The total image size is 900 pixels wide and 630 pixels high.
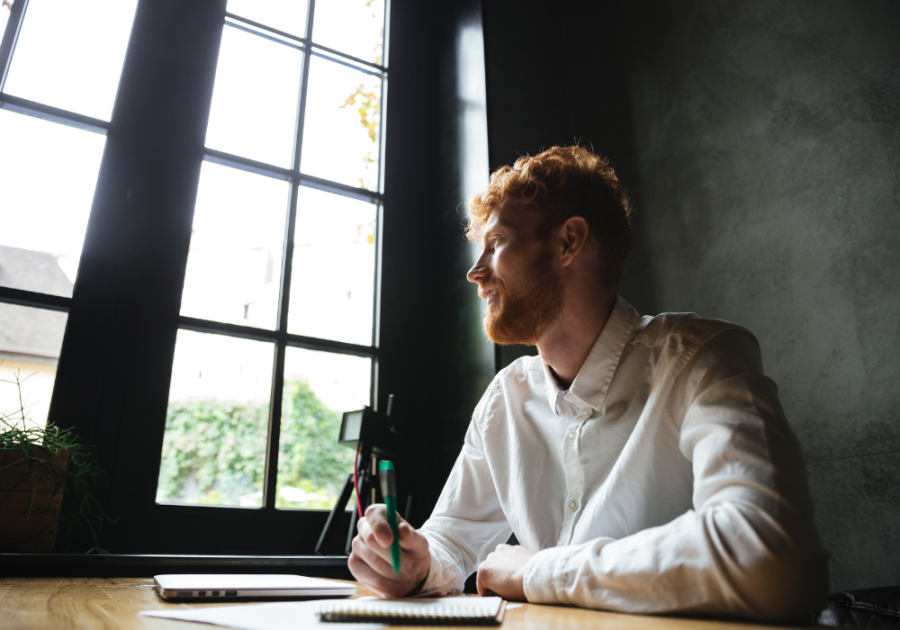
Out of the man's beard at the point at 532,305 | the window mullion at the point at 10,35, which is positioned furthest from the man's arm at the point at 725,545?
the window mullion at the point at 10,35

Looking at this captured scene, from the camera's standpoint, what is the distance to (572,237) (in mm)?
1349

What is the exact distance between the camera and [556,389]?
1.24 meters

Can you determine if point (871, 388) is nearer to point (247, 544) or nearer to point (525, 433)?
point (525, 433)

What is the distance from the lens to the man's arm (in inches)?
26.5

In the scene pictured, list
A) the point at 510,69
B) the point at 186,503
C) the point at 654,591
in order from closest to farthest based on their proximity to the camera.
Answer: the point at 654,591
the point at 186,503
the point at 510,69

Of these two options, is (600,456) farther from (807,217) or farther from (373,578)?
(807,217)

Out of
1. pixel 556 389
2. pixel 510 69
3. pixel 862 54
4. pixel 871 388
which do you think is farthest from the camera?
pixel 510 69

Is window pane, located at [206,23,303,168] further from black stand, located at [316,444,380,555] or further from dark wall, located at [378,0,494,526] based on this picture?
black stand, located at [316,444,380,555]

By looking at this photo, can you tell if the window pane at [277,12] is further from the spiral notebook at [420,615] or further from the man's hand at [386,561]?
the spiral notebook at [420,615]

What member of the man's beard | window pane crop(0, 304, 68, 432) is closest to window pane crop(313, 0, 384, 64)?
window pane crop(0, 304, 68, 432)

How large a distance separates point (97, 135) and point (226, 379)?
0.87 metres

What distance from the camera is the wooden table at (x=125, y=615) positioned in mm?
577

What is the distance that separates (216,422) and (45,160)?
0.95 metres

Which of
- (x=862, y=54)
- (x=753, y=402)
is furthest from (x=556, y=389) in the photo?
(x=862, y=54)
